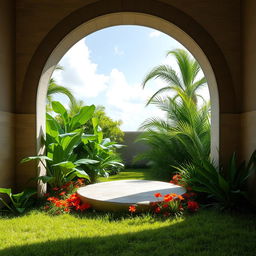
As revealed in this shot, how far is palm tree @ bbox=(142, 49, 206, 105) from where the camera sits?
8047 mm

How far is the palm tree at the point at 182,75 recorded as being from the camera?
805 centimetres

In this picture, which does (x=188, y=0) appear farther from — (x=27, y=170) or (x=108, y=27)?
(x=27, y=170)

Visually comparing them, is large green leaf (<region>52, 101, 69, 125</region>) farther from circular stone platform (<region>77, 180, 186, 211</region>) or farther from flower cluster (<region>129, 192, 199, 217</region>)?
flower cluster (<region>129, 192, 199, 217</region>)

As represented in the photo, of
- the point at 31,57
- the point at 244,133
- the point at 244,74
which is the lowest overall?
the point at 244,133

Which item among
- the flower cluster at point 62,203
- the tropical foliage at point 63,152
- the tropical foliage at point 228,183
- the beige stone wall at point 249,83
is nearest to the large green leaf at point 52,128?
the tropical foliage at point 63,152

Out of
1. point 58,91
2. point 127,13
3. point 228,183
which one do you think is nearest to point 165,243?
point 228,183

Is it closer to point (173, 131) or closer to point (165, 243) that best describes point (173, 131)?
point (173, 131)

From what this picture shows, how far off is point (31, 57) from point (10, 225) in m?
2.34

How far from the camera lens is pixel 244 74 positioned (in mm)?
3695

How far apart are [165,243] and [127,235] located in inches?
15.5

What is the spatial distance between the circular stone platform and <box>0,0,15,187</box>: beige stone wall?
1060mm

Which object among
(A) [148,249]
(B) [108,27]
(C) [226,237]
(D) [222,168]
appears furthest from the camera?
(B) [108,27]

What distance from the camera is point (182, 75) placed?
8211 mm

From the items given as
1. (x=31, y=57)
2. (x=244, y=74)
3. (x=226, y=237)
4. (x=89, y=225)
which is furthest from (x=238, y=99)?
(x=31, y=57)
